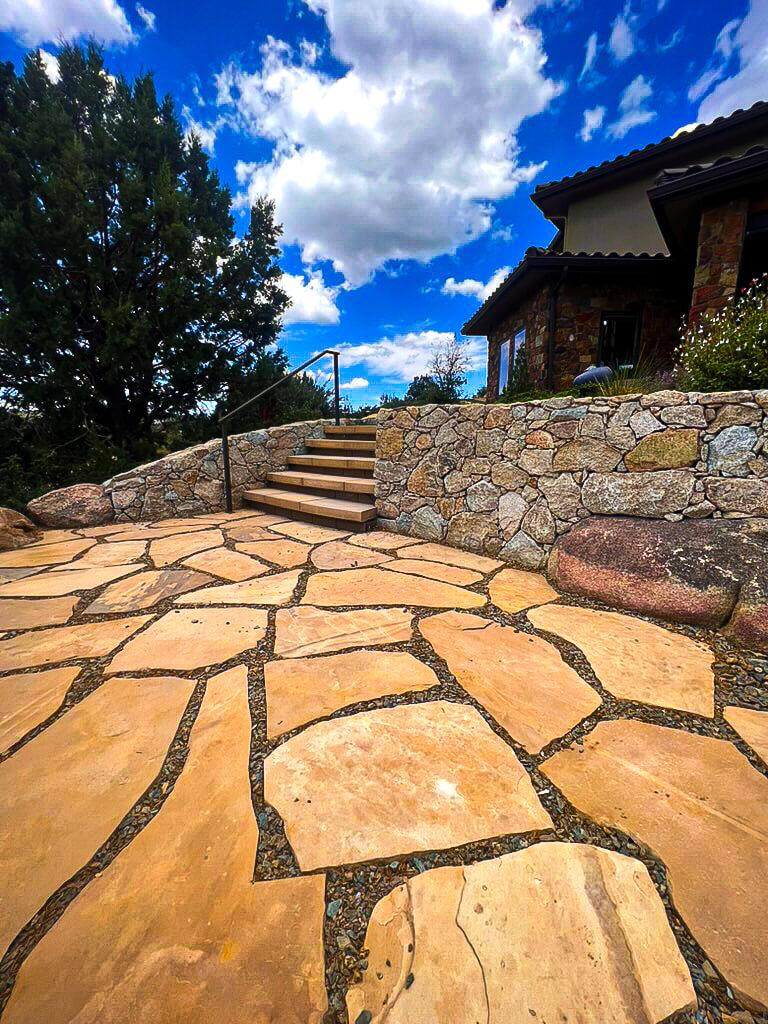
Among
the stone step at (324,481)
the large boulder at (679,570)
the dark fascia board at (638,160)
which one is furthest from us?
the dark fascia board at (638,160)

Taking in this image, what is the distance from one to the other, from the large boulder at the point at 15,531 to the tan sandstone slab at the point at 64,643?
1.79 metres

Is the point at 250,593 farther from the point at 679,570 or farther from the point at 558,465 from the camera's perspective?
the point at 679,570

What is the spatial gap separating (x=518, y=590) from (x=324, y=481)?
7.57ft

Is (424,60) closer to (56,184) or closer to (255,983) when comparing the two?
(56,184)

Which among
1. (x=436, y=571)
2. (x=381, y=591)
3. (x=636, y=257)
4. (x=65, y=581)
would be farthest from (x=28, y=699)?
(x=636, y=257)

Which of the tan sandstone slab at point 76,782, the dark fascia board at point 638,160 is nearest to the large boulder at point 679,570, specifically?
the tan sandstone slab at point 76,782

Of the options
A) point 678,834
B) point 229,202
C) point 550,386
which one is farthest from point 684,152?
point 678,834

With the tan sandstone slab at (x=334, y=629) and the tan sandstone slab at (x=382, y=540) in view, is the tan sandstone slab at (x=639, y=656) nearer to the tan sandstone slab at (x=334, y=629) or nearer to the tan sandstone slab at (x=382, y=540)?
the tan sandstone slab at (x=334, y=629)

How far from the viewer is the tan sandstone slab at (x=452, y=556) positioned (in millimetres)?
2658

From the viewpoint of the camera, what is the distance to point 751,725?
1.23 meters

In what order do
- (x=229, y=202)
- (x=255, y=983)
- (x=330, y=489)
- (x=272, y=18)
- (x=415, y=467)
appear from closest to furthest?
(x=255, y=983)
(x=415, y=467)
(x=330, y=489)
(x=272, y=18)
(x=229, y=202)

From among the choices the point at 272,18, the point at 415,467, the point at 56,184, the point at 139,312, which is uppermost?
the point at 272,18

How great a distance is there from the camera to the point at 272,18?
427 centimetres

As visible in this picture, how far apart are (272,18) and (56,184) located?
2890 millimetres
